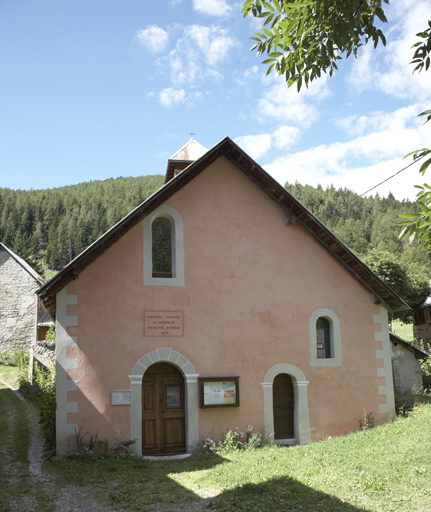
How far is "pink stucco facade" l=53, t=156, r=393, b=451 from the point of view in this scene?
11523 mm

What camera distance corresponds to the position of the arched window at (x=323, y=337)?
45.2 feet

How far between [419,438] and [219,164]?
821 centimetres

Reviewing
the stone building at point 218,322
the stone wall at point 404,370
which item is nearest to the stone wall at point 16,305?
the stone building at point 218,322

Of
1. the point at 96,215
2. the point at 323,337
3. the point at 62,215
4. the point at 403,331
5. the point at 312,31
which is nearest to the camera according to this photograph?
the point at 312,31

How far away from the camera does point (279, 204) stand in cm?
1388

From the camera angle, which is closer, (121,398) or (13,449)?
(121,398)

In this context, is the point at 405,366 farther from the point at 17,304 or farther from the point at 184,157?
the point at 17,304

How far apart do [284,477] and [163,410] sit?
13.3 ft

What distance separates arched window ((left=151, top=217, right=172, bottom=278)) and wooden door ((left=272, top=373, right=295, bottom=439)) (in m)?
4.16

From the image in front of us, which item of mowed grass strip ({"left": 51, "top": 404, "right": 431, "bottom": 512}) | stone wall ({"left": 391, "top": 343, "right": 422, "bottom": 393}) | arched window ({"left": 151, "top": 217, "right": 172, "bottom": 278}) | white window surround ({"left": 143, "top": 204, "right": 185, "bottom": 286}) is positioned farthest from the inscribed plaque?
stone wall ({"left": 391, "top": 343, "right": 422, "bottom": 393})

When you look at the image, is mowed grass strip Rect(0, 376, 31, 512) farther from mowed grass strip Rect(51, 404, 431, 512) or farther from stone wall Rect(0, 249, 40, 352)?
stone wall Rect(0, 249, 40, 352)

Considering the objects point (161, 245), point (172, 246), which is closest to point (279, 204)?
point (172, 246)

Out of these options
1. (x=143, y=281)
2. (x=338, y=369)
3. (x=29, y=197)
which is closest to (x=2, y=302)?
(x=143, y=281)

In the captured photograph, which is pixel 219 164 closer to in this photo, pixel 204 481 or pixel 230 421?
pixel 230 421
